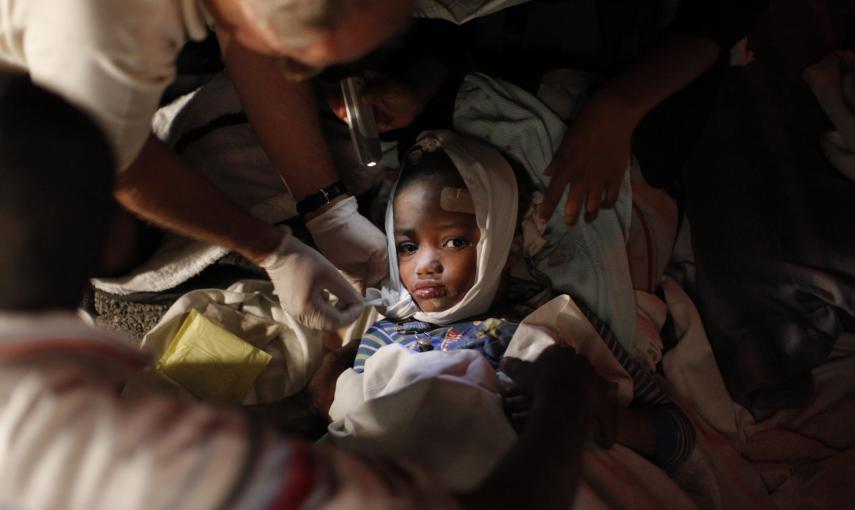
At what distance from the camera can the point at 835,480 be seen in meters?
1.44

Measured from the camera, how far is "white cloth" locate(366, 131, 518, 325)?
4.93ft

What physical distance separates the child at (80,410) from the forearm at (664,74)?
1.00 metres

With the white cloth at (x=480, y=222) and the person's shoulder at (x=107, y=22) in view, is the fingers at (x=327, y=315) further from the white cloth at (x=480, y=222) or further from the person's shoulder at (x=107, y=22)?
the person's shoulder at (x=107, y=22)

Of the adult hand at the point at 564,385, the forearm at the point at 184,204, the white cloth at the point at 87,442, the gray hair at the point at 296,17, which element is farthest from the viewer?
the forearm at the point at 184,204

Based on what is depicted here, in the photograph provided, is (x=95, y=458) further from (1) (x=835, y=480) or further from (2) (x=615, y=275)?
(1) (x=835, y=480)

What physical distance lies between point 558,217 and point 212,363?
88 cm

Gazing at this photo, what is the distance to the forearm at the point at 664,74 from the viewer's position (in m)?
1.37

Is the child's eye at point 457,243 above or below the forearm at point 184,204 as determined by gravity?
below

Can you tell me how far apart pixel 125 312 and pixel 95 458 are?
1344 mm

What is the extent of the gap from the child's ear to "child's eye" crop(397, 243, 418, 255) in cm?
23

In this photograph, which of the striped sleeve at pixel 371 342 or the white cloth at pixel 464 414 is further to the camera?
the striped sleeve at pixel 371 342

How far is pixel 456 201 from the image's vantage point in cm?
151

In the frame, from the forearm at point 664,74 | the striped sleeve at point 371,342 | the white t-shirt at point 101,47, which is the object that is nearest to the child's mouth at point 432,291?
the striped sleeve at point 371,342

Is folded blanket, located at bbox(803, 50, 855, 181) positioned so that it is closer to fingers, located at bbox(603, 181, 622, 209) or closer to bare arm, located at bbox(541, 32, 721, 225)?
bare arm, located at bbox(541, 32, 721, 225)
